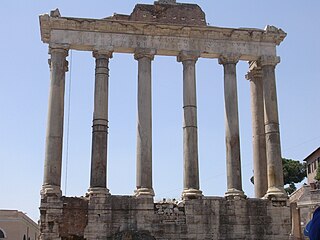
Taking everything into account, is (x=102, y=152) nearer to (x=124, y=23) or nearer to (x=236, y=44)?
(x=124, y=23)

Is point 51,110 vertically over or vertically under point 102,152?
over

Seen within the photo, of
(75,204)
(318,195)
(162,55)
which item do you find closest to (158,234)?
(75,204)

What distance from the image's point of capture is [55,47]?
18656 millimetres

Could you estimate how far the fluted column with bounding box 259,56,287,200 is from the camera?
1862 cm

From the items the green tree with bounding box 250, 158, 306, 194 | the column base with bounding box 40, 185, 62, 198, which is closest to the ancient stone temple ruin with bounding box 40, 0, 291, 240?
the column base with bounding box 40, 185, 62, 198

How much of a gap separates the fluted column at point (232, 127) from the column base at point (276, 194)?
0.99m

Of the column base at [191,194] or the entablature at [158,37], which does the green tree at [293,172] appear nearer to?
the entablature at [158,37]

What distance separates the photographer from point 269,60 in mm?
20094

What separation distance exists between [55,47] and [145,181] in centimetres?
610

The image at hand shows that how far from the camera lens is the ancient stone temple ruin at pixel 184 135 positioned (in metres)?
17.1

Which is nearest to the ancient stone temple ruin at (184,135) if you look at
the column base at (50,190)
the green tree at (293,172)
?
the column base at (50,190)

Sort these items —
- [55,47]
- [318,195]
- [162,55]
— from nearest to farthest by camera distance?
[55,47] → [162,55] → [318,195]

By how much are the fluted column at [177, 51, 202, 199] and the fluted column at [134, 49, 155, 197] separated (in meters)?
1.32

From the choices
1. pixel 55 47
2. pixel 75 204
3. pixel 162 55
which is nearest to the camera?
pixel 75 204
